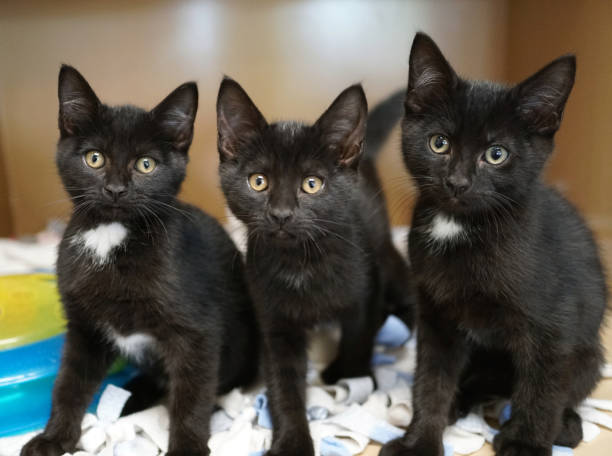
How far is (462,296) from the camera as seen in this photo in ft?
4.13

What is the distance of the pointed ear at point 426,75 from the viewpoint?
1235 mm

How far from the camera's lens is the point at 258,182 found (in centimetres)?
137

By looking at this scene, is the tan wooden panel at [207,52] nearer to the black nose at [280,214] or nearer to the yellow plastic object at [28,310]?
the yellow plastic object at [28,310]

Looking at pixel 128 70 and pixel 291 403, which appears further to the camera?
pixel 128 70

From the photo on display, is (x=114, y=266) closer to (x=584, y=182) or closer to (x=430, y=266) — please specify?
(x=430, y=266)

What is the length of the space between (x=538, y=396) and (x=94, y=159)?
41.6 inches

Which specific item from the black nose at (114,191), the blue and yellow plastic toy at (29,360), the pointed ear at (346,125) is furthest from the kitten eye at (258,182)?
the blue and yellow plastic toy at (29,360)

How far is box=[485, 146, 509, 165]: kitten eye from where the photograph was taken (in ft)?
3.86

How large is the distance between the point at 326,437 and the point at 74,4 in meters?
2.26

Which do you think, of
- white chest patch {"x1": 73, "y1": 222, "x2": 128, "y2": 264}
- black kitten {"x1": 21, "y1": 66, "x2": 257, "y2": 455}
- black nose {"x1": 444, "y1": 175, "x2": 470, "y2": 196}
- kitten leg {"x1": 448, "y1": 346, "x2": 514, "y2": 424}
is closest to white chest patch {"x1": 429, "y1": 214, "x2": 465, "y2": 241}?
black nose {"x1": 444, "y1": 175, "x2": 470, "y2": 196}

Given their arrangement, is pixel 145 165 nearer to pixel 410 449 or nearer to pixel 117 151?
pixel 117 151

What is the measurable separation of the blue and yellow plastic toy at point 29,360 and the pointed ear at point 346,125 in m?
0.85

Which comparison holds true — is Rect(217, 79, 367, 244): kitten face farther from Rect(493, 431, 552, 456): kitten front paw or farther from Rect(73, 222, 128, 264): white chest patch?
Rect(493, 431, 552, 456): kitten front paw

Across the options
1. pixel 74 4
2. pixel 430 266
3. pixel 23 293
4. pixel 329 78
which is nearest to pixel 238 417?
pixel 430 266
